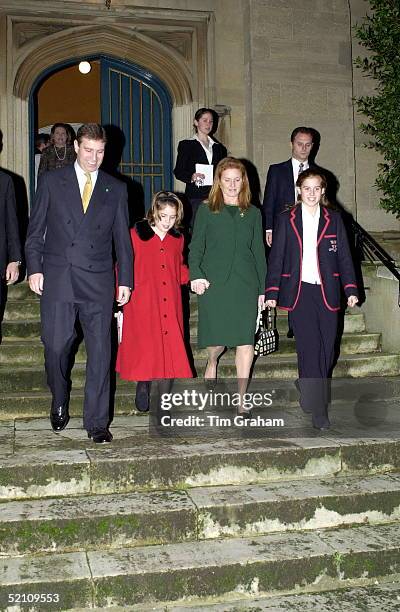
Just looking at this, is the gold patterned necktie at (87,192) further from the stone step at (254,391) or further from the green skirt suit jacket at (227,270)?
the stone step at (254,391)

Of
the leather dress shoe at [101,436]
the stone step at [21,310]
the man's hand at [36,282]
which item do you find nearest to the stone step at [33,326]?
the stone step at [21,310]

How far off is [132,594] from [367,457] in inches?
71.0

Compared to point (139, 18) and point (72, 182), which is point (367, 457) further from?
point (139, 18)

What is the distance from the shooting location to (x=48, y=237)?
14.9 ft

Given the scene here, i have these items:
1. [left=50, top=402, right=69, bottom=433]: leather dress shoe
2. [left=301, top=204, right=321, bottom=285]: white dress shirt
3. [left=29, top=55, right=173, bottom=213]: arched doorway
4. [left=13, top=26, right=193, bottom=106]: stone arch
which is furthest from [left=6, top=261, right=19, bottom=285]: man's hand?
[left=13, top=26, right=193, bottom=106]: stone arch

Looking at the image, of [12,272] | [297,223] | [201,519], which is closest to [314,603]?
[201,519]

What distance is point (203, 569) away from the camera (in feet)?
11.4

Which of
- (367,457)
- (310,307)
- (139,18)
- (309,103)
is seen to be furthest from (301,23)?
(367,457)

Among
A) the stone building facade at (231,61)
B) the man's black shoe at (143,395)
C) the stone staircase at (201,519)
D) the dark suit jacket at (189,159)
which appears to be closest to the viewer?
→ the stone staircase at (201,519)

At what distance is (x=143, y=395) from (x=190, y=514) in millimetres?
1540

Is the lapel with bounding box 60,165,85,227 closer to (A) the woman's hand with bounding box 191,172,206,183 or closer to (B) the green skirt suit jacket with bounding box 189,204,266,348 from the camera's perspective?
(B) the green skirt suit jacket with bounding box 189,204,266,348

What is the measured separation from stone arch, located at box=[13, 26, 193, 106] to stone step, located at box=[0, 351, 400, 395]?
4.70 meters

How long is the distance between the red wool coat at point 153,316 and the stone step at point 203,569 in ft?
4.79

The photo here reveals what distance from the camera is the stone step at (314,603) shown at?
3.39 metres
